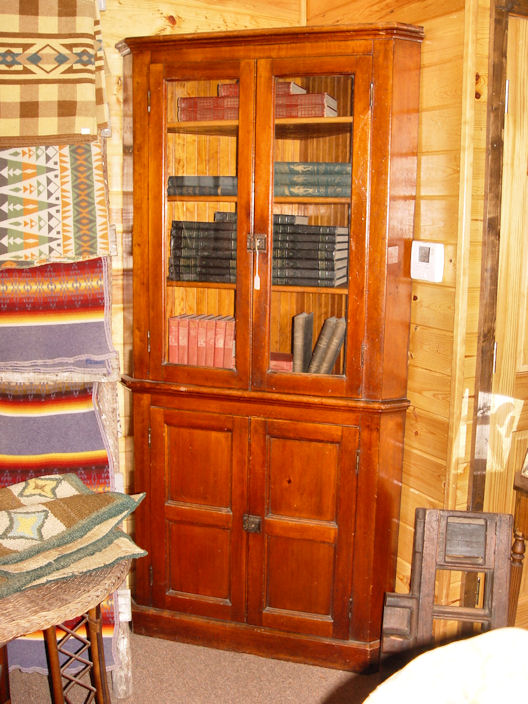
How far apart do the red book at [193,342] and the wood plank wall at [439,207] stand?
0.24 meters

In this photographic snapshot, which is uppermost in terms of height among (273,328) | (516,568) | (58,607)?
(273,328)

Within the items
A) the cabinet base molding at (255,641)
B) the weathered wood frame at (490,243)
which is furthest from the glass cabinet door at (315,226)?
the cabinet base molding at (255,641)

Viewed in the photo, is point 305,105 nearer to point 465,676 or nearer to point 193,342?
point 193,342

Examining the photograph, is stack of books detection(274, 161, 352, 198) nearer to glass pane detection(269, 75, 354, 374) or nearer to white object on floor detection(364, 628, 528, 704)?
glass pane detection(269, 75, 354, 374)

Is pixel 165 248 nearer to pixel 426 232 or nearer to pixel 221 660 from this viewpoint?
pixel 426 232

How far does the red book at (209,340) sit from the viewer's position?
2.39m

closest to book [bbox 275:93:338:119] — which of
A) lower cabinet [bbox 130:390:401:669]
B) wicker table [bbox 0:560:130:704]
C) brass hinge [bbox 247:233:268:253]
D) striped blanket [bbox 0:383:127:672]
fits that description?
brass hinge [bbox 247:233:268:253]

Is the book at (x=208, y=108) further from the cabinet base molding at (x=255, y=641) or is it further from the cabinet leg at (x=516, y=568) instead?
the cabinet base molding at (x=255, y=641)

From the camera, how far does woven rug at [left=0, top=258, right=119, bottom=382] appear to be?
7.39 ft

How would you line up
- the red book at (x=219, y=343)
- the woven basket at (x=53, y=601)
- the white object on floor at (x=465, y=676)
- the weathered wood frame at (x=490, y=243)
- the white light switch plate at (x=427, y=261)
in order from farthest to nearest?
the red book at (x=219, y=343)
the white light switch plate at (x=427, y=261)
the weathered wood frame at (x=490, y=243)
the woven basket at (x=53, y=601)
the white object on floor at (x=465, y=676)

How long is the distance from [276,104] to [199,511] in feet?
4.26

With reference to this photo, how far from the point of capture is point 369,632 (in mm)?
2355

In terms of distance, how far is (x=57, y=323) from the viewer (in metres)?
2.27

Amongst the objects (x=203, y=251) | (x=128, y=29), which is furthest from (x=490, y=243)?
(x=128, y=29)
